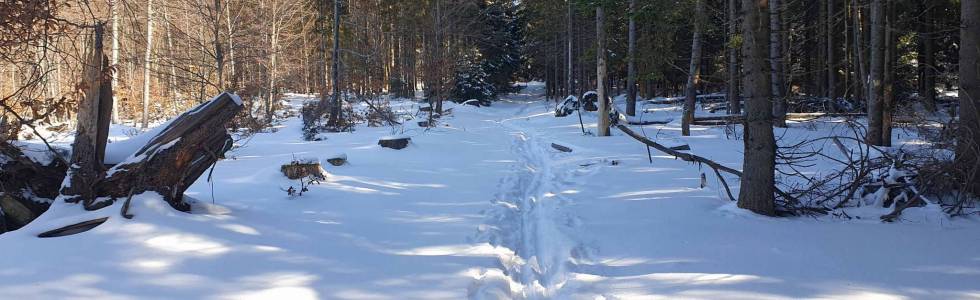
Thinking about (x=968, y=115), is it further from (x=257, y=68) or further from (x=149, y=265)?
(x=257, y=68)

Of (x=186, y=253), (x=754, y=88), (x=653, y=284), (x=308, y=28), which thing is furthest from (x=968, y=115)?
(x=308, y=28)

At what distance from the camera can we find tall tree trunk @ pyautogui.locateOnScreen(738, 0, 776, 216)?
6223 millimetres

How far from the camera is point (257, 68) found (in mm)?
31766

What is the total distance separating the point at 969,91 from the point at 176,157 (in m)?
8.88

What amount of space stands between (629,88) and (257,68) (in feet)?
66.7

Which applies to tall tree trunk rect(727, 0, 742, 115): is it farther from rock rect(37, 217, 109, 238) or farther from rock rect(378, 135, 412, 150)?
rock rect(37, 217, 109, 238)

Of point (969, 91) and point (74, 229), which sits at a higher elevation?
point (969, 91)

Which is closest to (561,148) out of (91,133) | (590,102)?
(91,133)

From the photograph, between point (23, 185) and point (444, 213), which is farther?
point (444, 213)

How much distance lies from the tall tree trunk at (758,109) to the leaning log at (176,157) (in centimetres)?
549

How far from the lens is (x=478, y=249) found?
5.37 m

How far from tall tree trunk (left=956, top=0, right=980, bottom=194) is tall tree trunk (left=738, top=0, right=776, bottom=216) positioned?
6.48 feet

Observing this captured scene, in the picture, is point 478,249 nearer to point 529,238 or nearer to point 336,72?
point 529,238

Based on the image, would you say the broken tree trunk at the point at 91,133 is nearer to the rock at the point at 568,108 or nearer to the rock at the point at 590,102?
the rock at the point at 568,108
